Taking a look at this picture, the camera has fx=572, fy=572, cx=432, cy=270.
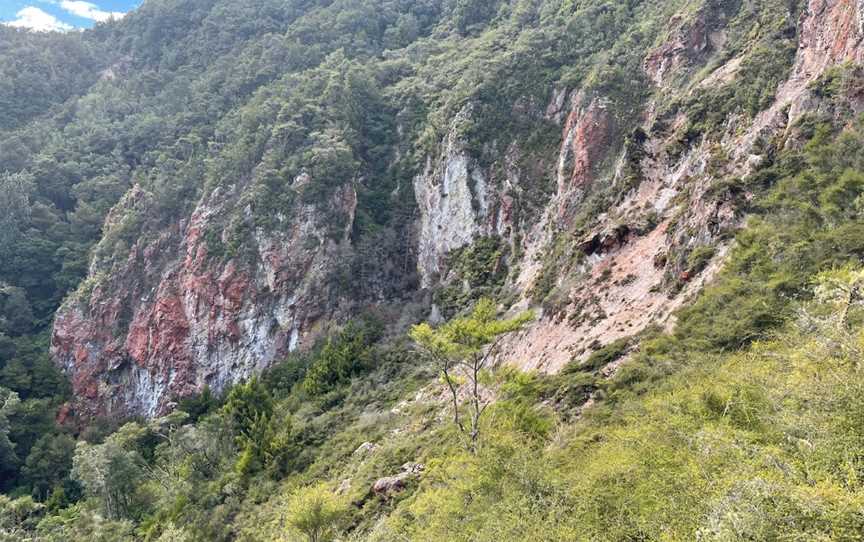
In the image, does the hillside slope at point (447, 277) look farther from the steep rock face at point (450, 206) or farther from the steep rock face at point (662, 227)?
the steep rock face at point (450, 206)

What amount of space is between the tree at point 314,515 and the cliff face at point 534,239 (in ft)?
40.3

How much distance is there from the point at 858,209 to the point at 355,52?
73.4m

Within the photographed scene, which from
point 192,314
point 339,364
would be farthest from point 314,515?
point 192,314

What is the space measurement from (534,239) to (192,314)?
34110 mm

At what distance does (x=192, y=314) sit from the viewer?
56.1m

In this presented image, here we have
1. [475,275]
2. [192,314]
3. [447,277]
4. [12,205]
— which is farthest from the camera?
[12,205]

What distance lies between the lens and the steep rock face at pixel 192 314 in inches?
2078

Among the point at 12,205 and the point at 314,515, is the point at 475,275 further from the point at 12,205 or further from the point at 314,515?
the point at 12,205

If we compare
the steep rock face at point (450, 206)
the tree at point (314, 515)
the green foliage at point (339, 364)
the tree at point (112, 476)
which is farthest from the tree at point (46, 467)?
the tree at point (314, 515)

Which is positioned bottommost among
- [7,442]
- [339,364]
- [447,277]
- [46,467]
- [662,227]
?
[46,467]

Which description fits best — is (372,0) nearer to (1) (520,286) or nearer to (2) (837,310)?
(1) (520,286)

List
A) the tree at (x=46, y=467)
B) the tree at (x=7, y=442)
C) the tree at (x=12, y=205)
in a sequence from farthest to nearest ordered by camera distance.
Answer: the tree at (x=12, y=205)
the tree at (x=7, y=442)
the tree at (x=46, y=467)

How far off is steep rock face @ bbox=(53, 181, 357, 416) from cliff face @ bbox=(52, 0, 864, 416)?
0.48ft

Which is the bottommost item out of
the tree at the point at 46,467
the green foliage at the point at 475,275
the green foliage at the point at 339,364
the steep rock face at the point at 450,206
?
the tree at the point at 46,467
